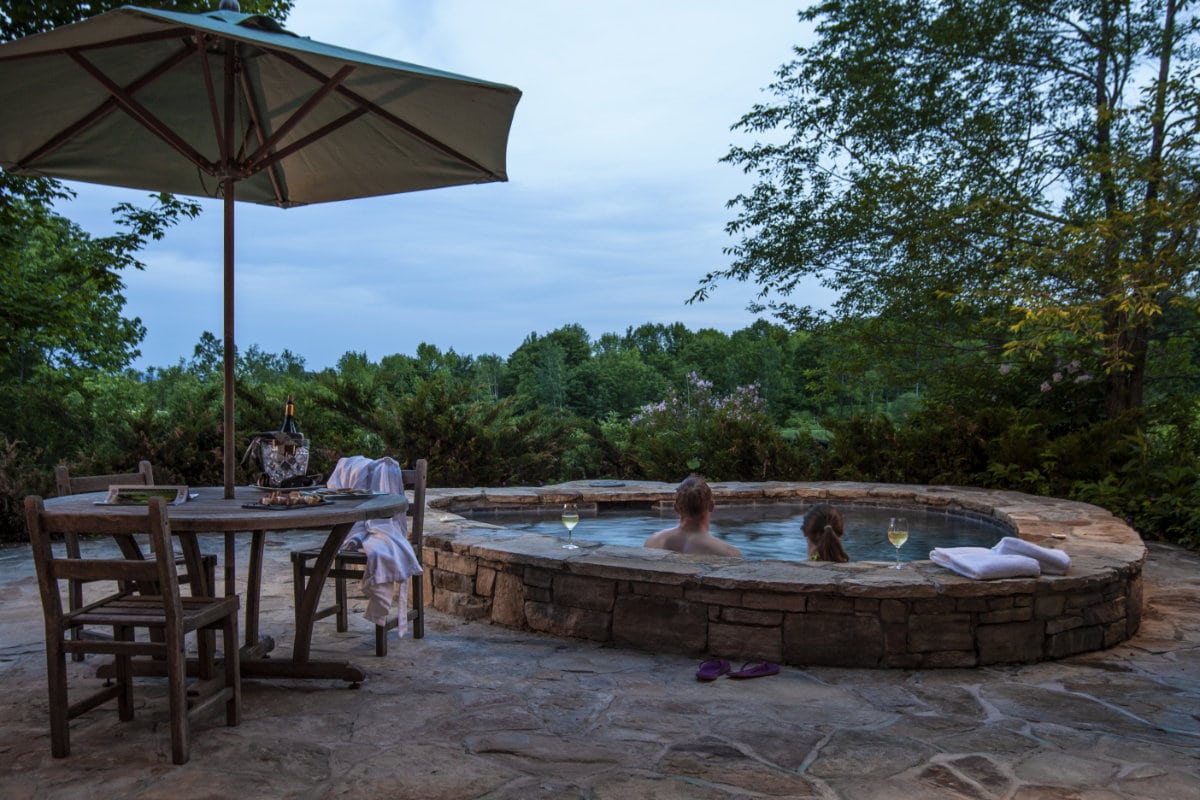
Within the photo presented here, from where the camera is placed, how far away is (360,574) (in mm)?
3842

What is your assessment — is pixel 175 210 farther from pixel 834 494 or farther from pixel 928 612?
pixel 928 612

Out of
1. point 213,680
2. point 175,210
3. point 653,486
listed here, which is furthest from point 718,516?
point 175,210

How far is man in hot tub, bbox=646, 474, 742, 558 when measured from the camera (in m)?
4.49

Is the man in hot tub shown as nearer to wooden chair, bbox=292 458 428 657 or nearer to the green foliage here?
wooden chair, bbox=292 458 428 657

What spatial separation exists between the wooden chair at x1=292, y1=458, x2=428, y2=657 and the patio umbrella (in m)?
0.60

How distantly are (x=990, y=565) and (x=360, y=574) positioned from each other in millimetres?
2754

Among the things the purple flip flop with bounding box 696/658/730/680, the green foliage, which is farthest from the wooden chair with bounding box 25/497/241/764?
the green foliage

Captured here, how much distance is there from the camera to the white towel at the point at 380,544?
3.54 meters

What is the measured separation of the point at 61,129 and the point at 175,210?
6.63 meters

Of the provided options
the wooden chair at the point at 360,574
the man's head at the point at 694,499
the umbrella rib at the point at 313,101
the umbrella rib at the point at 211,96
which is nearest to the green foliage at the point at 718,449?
the man's head at the point at 694,499

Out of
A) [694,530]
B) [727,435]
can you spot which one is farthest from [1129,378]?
[694,530]

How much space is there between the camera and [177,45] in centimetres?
350

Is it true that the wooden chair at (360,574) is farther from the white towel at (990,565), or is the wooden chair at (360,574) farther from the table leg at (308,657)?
the white towel at (990,565)

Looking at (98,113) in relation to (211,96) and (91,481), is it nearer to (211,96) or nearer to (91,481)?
(211,96)
